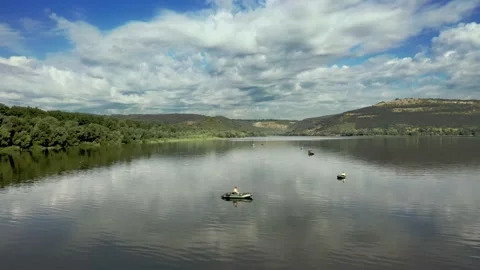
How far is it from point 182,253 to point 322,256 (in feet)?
47.6

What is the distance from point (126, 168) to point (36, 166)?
27687 millimetres

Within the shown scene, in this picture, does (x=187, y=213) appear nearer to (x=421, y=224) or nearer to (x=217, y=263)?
(x=217, y=263)

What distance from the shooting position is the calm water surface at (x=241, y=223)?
127 ft

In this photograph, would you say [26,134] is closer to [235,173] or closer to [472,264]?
[235,173]

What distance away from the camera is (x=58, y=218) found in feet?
183

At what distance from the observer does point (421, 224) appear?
51.5 m

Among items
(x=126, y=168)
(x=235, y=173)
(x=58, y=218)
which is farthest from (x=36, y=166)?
(x=58, y=218)

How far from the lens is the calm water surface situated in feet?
127

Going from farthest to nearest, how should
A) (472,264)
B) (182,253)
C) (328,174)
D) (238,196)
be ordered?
(328,174)
(238,196)
(182,253)
(472,264)

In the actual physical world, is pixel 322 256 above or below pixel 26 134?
below

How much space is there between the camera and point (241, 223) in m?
52.1

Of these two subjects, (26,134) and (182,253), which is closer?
(182,253)

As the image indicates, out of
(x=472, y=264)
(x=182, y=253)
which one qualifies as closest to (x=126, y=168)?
(x=182, y=253)

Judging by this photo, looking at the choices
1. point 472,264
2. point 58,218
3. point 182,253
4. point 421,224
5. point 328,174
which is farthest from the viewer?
point 328,174
